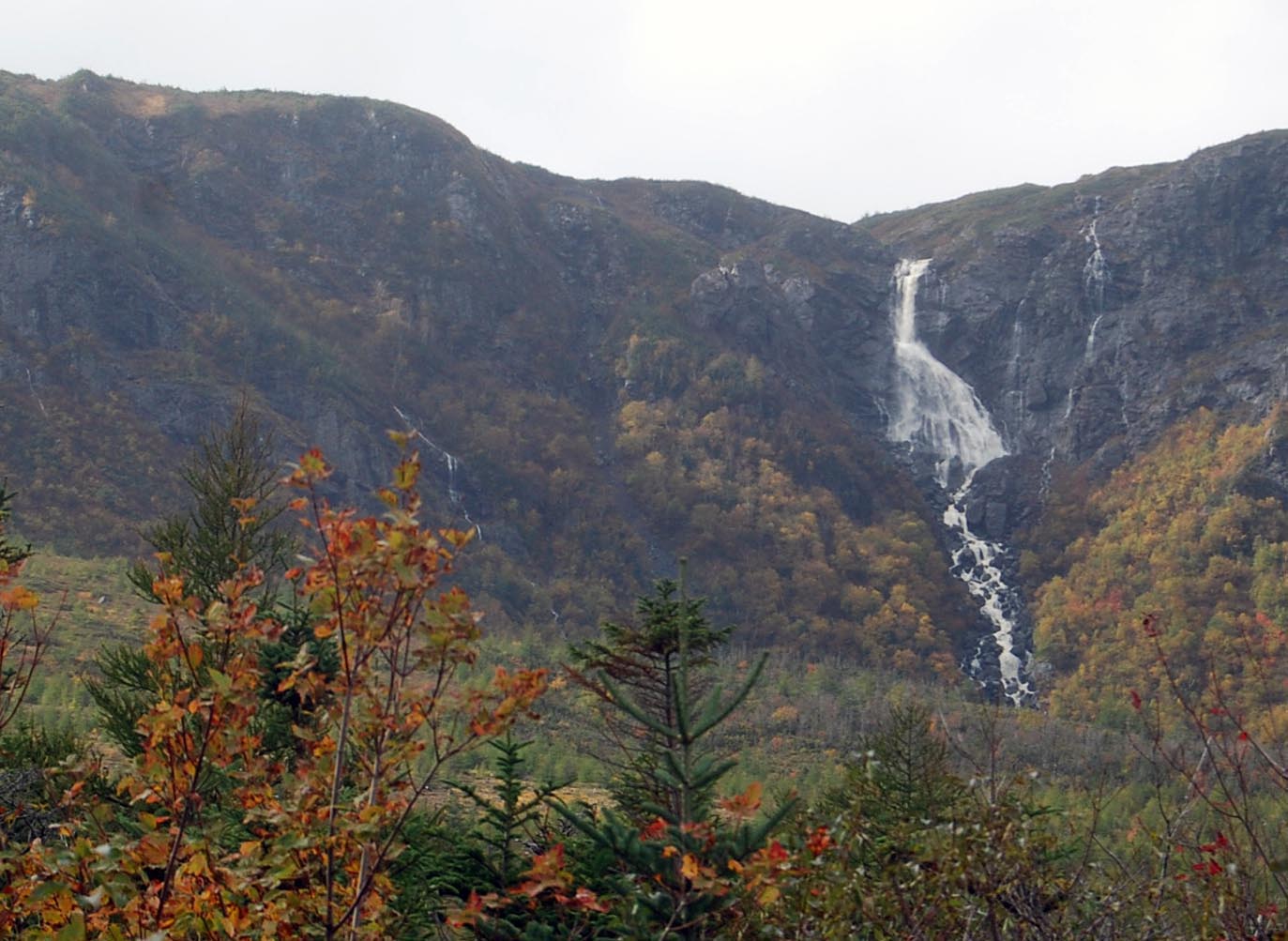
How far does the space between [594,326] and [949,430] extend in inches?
1721

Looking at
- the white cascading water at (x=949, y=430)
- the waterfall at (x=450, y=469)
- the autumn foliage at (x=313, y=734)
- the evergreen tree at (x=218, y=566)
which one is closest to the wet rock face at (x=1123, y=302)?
the white cascading water at (x=949, y=430)

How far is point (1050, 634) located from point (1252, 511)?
68.6 ft

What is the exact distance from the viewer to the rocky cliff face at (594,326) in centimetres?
10712

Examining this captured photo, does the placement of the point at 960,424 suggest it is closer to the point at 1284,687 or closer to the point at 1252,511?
the point at 1252,511

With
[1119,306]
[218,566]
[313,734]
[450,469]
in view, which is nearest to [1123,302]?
[1119,306]

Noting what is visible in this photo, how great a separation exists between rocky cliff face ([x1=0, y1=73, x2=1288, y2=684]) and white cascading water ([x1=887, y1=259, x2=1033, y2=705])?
1698 mm

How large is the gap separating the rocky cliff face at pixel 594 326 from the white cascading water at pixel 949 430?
170cm

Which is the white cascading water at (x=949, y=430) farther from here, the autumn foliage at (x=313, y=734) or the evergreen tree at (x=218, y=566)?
the autumn foliage at (x=313, y=734)

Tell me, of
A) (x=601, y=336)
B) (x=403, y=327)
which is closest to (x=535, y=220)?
(x=601, y=336)

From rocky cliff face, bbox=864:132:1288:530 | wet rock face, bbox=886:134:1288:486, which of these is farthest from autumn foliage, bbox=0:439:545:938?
wet rock face, bbox=886:134:1288:486

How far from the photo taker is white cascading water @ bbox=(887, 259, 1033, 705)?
130 m

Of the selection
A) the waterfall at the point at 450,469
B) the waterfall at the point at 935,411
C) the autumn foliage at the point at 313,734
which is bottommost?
the waterfall at the point at 450,469

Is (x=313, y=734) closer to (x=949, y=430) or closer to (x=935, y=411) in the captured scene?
(x=949, y=430)

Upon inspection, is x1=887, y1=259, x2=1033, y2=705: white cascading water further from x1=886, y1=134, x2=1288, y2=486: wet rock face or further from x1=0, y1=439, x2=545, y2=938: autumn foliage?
x1=0, y1=439, x2=545, y2=938: autumn foliage
